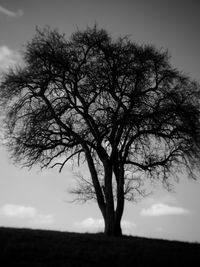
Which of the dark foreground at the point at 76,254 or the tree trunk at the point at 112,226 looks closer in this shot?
the dark foreground at the point at 76,254

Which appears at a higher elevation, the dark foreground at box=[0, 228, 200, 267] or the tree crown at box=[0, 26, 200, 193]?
the tree crown at box=[0, 26, 200, 193]

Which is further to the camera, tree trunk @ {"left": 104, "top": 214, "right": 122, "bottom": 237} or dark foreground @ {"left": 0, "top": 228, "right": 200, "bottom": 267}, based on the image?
tree trunk @ {"left": 104, "top": 214, "right": 122, "bottom": 237}

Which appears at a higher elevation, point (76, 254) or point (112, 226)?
point (112, 226)

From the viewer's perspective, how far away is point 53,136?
1945 centimetres

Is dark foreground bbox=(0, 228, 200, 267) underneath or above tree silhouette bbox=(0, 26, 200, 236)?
underneath

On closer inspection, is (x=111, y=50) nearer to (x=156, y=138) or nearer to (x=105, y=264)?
(x=156, y=138)

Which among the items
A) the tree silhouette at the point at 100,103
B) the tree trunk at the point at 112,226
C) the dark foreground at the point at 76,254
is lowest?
the dark foreground at the point at 76,254

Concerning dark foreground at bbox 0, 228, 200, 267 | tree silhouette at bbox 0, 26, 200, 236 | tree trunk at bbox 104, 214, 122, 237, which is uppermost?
tree silhouette at bbox 0, 26, 200, 236

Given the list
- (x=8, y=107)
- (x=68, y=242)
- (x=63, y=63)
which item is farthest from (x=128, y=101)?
(x=68, y=242)

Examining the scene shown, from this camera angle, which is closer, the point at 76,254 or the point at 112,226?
the point at 76,254

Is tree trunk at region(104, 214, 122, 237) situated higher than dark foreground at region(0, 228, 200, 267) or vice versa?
tree trunk at region(104, 214, 122, 237)

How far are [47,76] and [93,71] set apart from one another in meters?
2.63

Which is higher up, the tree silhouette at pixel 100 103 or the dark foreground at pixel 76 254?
the tree silhouette at pixel 100 103

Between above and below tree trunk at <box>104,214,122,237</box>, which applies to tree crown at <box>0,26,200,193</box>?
above
